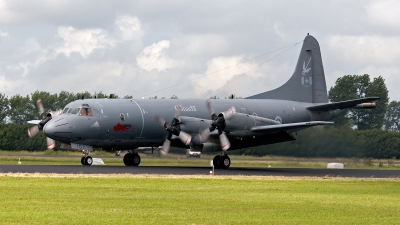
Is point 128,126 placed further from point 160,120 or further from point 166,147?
point 166,147

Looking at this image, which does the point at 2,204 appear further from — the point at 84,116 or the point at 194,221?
the point at 84,116

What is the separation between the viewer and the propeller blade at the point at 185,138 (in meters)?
39.0

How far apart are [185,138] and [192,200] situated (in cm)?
1725

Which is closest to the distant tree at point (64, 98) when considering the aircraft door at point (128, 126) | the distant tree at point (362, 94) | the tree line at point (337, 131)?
the tree line at point (337, 131)

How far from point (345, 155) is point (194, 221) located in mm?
29888

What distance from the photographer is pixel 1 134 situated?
6706 cm

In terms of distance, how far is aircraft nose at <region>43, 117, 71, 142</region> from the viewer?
3797 centimetres

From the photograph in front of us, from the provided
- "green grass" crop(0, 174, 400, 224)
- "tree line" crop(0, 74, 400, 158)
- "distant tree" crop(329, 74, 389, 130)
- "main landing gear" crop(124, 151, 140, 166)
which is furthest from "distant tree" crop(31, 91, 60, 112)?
"green grass" crop(0, 174, 400, 224)

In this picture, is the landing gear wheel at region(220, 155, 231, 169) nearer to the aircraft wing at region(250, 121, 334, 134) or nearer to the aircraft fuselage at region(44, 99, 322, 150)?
the aircraft fuselage at region(44, 99, 322, 150)

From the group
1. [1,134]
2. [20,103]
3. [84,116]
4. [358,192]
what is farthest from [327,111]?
[20,103]

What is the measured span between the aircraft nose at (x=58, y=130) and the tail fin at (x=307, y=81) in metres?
16.4

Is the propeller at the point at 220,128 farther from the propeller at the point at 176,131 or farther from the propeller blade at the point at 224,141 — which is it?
the propeller at the point at 176,131

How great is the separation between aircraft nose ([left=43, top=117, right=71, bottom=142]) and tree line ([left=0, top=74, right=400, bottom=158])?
466 cm

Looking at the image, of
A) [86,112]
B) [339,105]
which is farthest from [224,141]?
[339,105]
